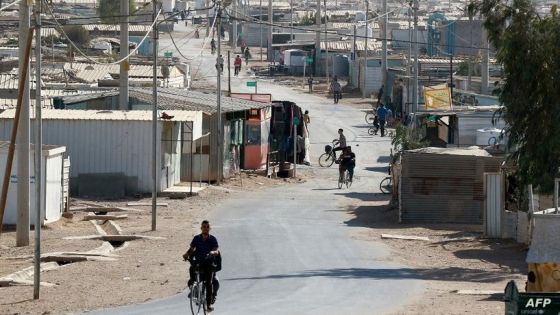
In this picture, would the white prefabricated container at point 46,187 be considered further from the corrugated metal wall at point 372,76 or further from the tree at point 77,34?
the tree at point 77,34

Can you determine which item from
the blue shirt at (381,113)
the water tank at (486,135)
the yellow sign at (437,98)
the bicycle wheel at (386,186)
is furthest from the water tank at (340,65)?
the bicycle wheel at (386,186)

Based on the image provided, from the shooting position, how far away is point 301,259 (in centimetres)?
2577

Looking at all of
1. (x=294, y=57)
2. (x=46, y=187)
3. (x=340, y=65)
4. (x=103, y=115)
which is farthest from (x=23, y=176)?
(x=294, y=57)

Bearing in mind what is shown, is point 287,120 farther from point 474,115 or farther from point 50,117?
point 50,117

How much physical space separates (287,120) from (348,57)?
42.9 meters

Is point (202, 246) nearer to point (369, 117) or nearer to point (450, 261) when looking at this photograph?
point (450, 261)

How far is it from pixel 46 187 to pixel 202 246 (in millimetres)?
13999

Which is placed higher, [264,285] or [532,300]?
[532,300]

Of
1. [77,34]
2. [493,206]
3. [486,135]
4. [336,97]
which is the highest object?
[77,34]

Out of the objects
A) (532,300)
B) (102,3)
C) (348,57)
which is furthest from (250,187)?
(102,3)

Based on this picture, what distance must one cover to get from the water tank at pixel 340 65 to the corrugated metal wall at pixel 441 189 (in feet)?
191

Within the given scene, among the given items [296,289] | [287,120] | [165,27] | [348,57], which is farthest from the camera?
[165,27]

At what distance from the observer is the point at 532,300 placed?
12961mm

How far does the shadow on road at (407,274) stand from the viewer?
2322 centimetres
